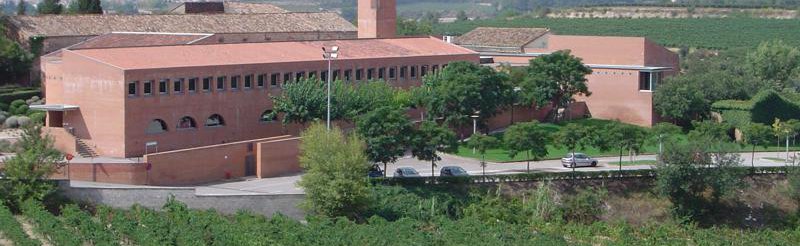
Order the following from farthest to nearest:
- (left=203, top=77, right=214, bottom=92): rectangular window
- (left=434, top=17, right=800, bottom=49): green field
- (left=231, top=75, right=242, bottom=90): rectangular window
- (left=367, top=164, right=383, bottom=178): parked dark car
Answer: (left=434, top=17, right=800, bottom=49): green field, (left=231, top=75, right=242, bottom=90): rectangular window, (left=203, top=77, right=214, bottom=92): rectangular window, (left=367, top=164, right=383, bottom=178): parked dark car

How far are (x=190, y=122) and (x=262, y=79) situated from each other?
13.4 ft

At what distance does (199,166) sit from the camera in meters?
56.3

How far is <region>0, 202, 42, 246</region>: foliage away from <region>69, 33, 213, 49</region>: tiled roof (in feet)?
53.4

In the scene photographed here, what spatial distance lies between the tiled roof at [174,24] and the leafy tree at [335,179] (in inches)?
790

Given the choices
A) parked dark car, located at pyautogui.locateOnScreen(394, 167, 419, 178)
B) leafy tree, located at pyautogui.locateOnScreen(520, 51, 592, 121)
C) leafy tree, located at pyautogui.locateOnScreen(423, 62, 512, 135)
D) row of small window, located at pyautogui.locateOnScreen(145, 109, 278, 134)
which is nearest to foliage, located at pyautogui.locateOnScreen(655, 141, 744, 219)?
parked dark car, located at pyautogui.locateOnScreen(394, 167, 419, 178)

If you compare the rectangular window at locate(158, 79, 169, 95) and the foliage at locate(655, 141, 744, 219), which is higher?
the rectangular window at locate(158, 79, 169, 95)

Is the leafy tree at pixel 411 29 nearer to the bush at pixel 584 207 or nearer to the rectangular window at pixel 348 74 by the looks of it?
the rectangular window at pixel 348 74

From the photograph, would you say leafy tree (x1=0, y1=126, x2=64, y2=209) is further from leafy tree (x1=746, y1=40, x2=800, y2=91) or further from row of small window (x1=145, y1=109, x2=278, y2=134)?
leafy tree (x1=746, y1=40, x2=800, y2=91)

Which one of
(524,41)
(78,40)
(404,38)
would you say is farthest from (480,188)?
(524,41)

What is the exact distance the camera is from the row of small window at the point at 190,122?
57875 millimetres

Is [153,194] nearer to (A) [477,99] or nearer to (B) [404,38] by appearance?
(A) [477,99]

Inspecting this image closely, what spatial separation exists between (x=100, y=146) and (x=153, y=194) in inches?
213

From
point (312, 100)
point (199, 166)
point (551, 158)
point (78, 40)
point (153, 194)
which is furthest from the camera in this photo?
point (78, 40)

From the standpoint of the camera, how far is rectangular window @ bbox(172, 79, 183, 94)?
5832 cm
